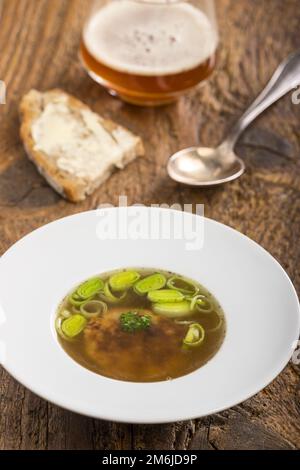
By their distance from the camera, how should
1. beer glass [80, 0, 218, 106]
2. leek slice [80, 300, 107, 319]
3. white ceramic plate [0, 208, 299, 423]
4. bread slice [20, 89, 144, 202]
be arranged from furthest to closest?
beer glass [80, 0, 218, 106], bread slice [20, 89, 144, 202], leek slice [80, 300, 107, 319], white ceramic plate [0, 208, 299, 423]

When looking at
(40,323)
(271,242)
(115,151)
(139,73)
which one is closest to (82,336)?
(40,323)

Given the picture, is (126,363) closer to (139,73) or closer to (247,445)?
(247,445)

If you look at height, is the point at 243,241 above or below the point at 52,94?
above

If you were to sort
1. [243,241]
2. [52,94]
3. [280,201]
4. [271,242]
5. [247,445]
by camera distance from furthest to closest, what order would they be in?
[52,94]
[280,201]
[271,242]
[243,241]
[247,445]

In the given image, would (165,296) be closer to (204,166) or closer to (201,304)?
(201,304)

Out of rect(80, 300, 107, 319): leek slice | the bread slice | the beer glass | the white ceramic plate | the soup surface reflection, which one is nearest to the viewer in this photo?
the white ceramic plate

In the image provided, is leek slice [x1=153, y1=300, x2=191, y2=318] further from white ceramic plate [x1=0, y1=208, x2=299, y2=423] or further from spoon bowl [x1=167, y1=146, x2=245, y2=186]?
spoon bowl [x1=167, y1=146, x2=245, y2=186]

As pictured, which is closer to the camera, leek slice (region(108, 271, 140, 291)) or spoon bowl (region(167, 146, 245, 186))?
leek slice (region(108, 271, 140, 291))

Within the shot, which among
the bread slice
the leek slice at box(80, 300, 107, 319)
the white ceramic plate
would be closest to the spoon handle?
the bread slice
